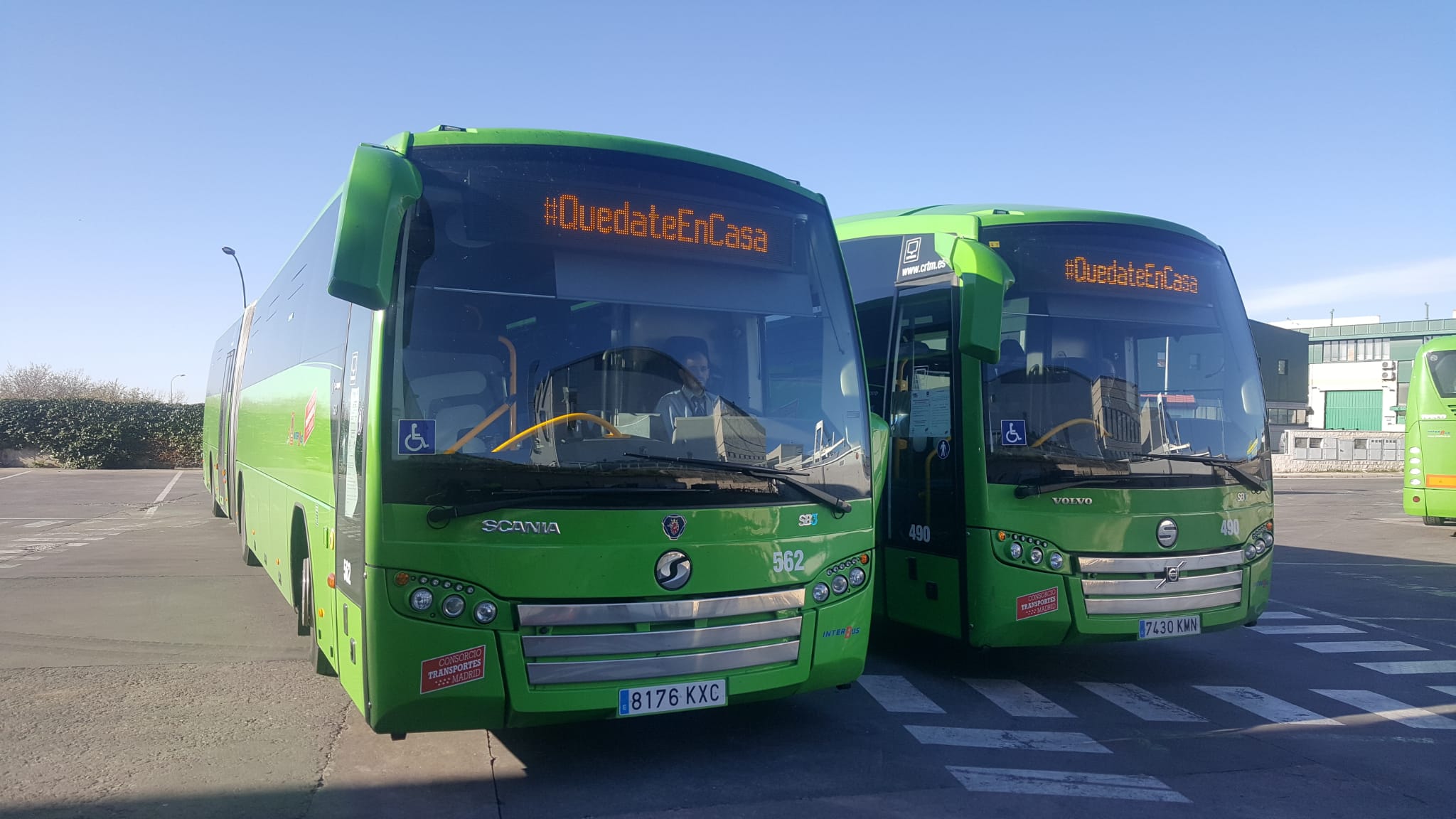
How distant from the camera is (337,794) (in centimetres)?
493

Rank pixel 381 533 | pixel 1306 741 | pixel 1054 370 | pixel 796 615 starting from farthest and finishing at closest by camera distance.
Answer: pixel 1054 370, pixel 1306 741, pixel 796 615, pixel 381 533

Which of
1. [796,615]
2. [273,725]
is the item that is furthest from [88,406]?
[796,615]

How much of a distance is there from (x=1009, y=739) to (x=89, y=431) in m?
38.0

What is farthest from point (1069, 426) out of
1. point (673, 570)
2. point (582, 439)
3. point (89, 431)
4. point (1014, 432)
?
point (89, 431)

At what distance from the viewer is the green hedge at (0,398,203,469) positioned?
35.8 m

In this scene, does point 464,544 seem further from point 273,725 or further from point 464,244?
point 273,725

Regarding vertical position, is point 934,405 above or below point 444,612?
above

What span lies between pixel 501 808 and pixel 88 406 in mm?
37934

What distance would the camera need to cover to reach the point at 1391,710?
22.4 feet

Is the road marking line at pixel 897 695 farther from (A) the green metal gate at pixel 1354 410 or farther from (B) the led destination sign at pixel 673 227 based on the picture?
(A) the green metal gate at pixel 1354 410

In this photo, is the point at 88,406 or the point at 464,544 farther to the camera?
the point at 88,406

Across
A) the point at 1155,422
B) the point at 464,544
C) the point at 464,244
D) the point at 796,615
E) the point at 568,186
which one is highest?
the point at 568,186

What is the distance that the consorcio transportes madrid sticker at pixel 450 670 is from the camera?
184 inches

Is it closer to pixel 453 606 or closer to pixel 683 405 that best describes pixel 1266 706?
pixel 683 405
